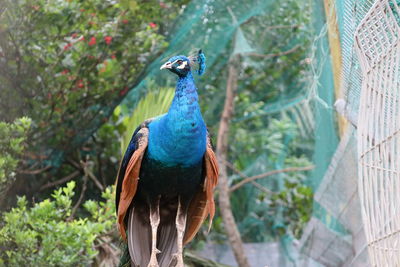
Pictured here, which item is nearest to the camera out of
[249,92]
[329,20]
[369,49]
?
[369,49]

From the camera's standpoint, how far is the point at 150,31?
6.39m

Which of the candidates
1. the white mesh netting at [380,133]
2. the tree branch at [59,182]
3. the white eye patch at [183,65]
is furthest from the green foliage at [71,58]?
the white mesh netting at [380,133]

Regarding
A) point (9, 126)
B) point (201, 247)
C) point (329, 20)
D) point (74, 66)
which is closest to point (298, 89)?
point (201, 247)

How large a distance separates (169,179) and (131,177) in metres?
0.22

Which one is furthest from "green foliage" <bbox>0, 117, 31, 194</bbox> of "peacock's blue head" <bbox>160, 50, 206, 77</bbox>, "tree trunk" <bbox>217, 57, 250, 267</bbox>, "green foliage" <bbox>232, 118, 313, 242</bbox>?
"green foliage" <bbox>232, 118, 313, 242</bbox>

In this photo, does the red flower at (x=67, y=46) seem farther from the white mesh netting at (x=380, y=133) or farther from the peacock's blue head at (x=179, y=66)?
the white mesh netting at (x=380, y=133)

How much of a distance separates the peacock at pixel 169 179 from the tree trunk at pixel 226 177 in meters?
2.81

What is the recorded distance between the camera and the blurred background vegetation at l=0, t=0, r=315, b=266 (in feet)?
15.6

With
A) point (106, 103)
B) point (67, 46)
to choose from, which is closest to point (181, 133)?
point (67, 46)

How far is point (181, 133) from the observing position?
373cm

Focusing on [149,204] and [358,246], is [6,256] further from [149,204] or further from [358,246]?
[358,246]

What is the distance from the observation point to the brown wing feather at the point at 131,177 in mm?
3789

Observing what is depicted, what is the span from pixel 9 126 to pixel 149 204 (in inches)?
47.3

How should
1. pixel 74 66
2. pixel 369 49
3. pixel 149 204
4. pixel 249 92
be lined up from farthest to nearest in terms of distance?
pixel 249 92 < pixel 74 66 < pixel 149 204 < pixel 369 49
